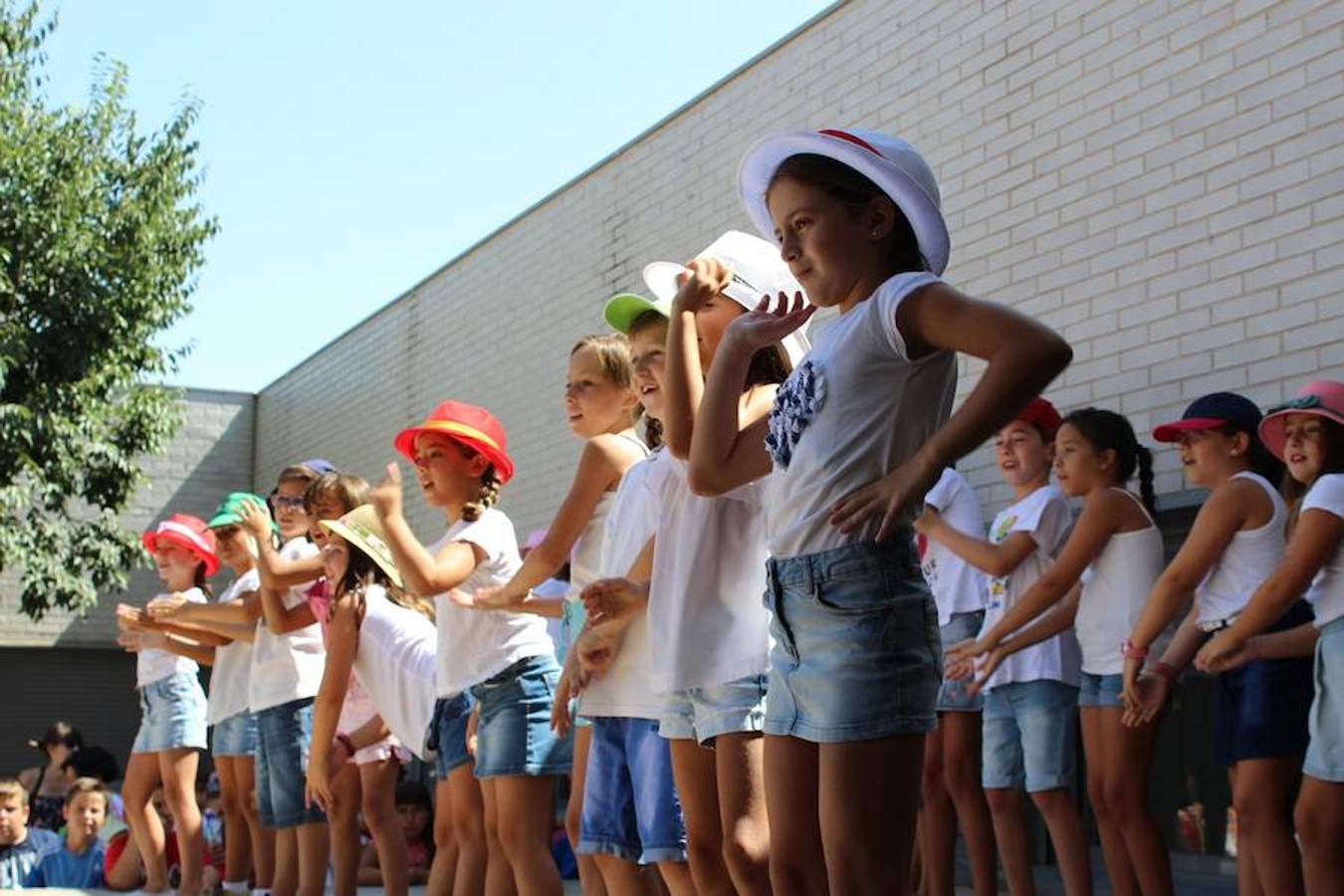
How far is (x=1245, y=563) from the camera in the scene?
4.77 metres

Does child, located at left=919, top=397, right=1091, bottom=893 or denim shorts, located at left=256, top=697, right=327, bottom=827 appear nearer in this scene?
→ child, located at left=919, top=397, right=1091, bottom=893

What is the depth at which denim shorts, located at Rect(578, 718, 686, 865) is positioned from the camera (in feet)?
12.2

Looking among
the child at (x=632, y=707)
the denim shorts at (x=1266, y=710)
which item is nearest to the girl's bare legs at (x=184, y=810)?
the child at (x=632, y=707)

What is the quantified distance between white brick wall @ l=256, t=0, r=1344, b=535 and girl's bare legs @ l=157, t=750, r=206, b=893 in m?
3.94

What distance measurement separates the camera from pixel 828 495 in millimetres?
2613

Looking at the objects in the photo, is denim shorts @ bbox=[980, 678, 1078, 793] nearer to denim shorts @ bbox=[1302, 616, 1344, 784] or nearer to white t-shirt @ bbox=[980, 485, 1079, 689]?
white t-shirt @ bbox=[980, 485, 1079, 689]

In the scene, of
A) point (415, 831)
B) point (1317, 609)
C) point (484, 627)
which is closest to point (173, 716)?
point (415, 831)

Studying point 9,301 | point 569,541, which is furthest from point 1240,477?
point 9,301

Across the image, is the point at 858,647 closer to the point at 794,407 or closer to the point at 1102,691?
the point at 794,407

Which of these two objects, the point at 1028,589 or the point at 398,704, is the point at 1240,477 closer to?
the point at 1028,589

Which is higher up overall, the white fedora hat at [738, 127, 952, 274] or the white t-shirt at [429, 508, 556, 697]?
the white fedora hat at [738, 127, 952, 274]

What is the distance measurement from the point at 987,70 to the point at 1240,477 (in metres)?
3.72

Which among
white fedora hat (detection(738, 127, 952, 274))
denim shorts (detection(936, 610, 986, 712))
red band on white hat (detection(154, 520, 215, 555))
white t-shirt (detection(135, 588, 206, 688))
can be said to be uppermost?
red band on white hat (detection(154, 520, 215, 555))

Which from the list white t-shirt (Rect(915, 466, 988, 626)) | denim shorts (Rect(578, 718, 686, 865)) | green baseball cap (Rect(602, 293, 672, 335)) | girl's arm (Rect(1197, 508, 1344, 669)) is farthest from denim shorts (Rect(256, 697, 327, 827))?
girl's arm (Rect(1197, 508, 1344, 669))
